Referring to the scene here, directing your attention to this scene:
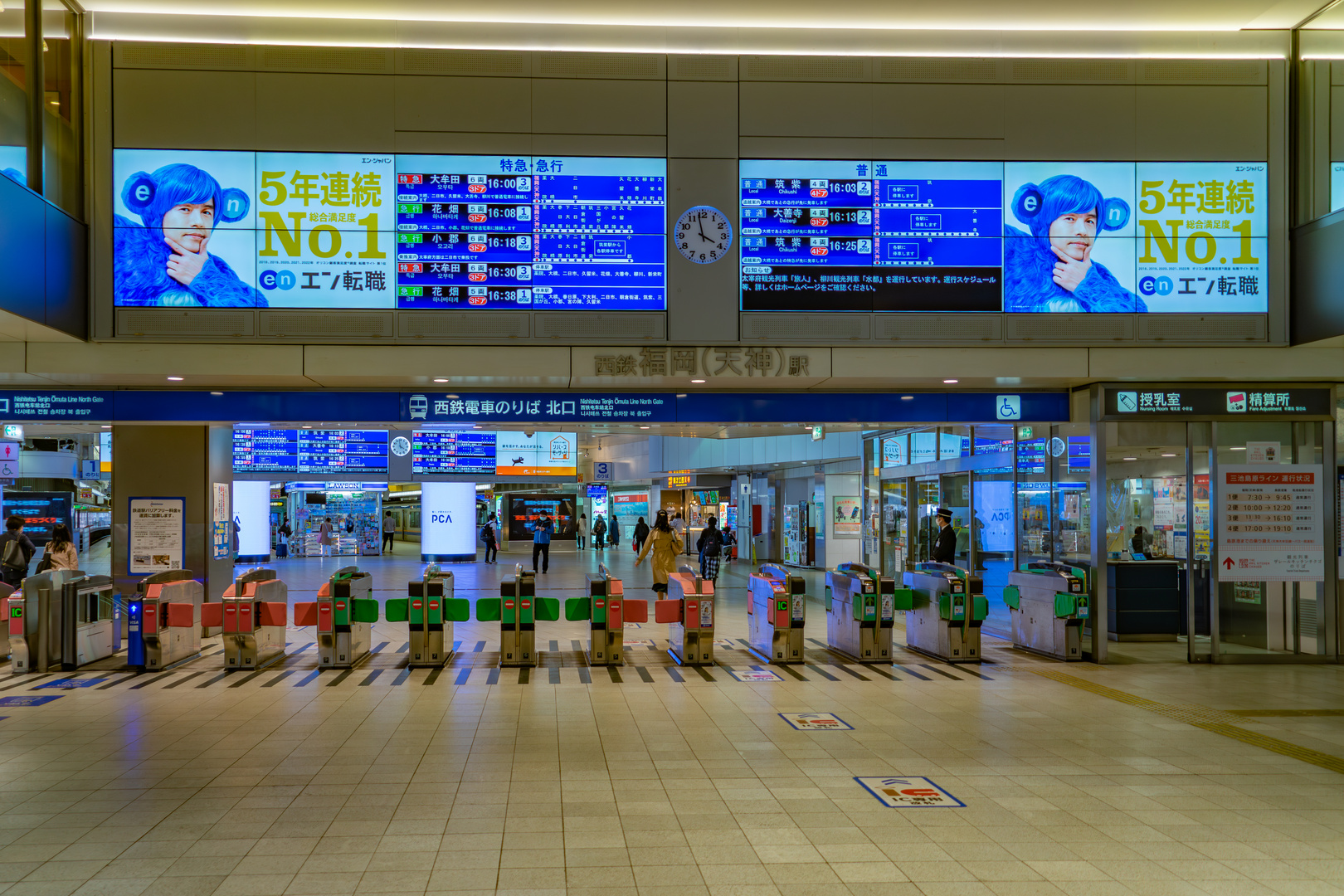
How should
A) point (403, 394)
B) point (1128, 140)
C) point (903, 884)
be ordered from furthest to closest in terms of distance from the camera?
point (403, 394) < point (1128, 140) < point (903, 884)

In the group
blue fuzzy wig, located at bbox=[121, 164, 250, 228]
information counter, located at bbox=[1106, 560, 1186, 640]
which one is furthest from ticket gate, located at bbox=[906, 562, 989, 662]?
blue fuzzy wig, located at bbox=[121, 164, 250, 228]

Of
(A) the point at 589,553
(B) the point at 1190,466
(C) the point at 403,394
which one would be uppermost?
(C) the point at 403,394

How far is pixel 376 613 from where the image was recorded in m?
9.12

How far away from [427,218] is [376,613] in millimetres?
3867

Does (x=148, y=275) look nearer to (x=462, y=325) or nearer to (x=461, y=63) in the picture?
(x=462, y=325)

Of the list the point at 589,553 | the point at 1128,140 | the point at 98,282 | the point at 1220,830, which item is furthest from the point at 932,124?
the point at 589,553

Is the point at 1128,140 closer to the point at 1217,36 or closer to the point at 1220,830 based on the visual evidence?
the point at 1217,36

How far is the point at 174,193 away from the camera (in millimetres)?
8438

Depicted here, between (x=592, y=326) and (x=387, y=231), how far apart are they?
210cm

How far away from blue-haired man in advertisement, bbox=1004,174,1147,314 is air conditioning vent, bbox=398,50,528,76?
4.96 m

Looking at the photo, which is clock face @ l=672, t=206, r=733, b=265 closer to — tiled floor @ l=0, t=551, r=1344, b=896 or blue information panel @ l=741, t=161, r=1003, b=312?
blue information panel @ l=741, t=161, r=1003, b=312

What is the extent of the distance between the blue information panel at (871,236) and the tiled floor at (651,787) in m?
3.62

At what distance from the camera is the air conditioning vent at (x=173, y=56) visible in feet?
27.6

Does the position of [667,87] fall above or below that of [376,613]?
above
